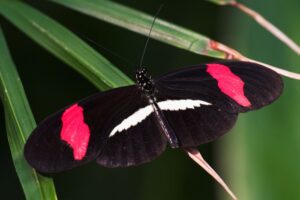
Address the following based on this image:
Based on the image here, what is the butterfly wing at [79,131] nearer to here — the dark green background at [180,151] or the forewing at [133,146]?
the forewing at [133,146]

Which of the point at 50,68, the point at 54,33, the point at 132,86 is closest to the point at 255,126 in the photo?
the point at 132,86

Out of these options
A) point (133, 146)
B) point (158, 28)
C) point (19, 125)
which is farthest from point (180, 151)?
point (19, 125)

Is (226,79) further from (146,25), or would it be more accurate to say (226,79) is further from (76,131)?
(76,131)

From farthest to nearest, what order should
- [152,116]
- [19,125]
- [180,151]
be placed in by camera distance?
[180,151]
[152,116]
[19,125]

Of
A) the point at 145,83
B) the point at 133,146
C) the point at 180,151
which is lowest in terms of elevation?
the point at 180,151

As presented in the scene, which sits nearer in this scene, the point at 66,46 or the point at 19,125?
the point at 19,125

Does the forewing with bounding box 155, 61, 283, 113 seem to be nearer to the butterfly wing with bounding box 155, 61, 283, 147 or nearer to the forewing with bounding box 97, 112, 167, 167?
the butterfly wing with bounding box 155, 61, 283, 147

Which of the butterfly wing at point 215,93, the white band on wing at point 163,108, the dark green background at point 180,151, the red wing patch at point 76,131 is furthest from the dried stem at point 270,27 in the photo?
the red wing patch at point 76,131
